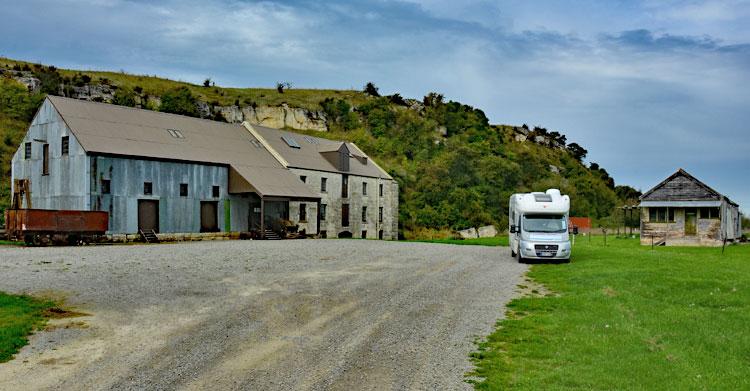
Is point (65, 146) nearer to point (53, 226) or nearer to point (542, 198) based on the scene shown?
point (53, 226)

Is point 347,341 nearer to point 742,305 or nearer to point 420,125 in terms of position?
point 742,305

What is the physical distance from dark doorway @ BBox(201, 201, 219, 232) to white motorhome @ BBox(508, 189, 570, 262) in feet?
78.6

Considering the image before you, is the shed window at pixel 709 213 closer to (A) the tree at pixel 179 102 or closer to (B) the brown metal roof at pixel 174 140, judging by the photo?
(B) the brown metal roof at pixel 174 140

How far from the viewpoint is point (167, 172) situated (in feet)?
129

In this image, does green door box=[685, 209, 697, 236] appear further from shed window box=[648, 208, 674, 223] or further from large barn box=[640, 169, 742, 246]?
shed window box=[648, 208, 674, 223]

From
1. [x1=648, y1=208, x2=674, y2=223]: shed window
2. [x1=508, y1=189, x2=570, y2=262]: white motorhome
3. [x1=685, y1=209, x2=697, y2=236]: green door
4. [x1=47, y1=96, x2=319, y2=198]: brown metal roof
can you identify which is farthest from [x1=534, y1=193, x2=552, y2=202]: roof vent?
[x1=685, y1=209, x2=697, y2=236]: green door

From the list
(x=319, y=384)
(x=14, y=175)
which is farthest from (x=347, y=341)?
(x=14, y=175)

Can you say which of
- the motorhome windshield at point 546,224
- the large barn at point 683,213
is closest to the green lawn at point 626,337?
the motorhome windshield at point 546,224

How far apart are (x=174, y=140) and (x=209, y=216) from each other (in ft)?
19.7

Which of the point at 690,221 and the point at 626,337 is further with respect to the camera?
the point at 690,221

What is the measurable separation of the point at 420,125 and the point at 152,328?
9683cm

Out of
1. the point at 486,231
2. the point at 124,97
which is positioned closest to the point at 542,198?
the point at 486,231

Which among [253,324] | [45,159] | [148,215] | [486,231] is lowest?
[486,231]

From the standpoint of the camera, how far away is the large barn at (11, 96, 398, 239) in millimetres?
36469
